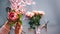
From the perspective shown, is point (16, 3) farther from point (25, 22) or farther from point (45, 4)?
point (45, 4)

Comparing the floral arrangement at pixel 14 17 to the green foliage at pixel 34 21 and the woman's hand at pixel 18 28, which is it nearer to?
the woman's hand at pixel 18 28

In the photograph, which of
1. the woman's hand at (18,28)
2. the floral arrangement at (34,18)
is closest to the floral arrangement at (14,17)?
the woman's hand at (18,28)

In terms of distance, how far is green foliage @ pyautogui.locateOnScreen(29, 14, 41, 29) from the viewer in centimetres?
167

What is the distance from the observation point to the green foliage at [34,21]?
1672 mm

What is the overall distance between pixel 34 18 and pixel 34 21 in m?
0.04

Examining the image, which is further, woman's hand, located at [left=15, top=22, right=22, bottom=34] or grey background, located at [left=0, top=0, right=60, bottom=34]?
grey background, located at [left=0, top=0, right=60, bottom=34]

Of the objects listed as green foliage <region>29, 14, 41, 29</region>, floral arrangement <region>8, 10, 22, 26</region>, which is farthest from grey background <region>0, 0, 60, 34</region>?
floral arrangement <region>8, 10, 22, 26</region>

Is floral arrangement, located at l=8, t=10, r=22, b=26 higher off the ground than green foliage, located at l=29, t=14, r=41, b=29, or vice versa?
floral arrangement, located at l=8, t=10, r=22, b=26

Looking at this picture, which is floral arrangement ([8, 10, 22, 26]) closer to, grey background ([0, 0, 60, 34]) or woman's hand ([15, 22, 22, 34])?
woman's hand ([15, 22, 22, 34])

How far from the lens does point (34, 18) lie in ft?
5.48

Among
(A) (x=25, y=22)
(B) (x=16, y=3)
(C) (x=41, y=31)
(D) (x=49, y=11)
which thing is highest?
(B) (x=16, y=3)

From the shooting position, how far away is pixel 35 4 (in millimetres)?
1752

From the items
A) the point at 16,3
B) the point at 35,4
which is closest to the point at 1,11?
the point at 16,3

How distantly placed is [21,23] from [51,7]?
19.3 inches
